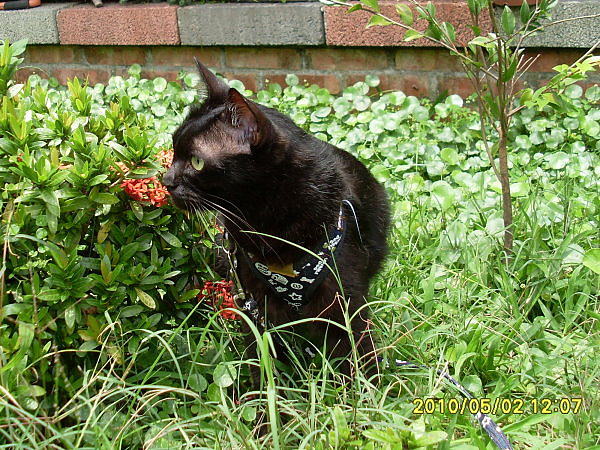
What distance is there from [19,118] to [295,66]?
2463mm

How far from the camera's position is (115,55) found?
473cm

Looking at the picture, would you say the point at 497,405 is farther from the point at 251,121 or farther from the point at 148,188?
the point at 148,188

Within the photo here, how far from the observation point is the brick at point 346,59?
392 cm

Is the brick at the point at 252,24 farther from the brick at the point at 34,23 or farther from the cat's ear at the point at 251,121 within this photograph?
the cat's ear at the point at 251,121

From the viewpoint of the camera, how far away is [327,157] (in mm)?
1962

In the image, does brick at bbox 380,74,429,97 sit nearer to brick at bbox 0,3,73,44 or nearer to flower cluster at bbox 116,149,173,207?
flower cluster at bbox 116,149,173,207

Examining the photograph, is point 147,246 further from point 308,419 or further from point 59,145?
point 308,419

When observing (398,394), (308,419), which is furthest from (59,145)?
(398,394)

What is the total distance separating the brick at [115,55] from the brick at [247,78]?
0.68 meters

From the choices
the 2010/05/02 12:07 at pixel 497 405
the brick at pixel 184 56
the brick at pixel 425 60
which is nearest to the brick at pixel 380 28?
the brick at pixel 425 60

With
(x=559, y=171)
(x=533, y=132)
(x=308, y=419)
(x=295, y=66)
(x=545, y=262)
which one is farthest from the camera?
(x=295, y=66)

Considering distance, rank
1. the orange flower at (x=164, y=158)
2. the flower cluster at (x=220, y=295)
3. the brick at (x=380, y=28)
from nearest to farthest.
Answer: the orange flower at (x=164, y=158), the flower cluster at (x=220, y=295), the brick at (x=380, y=28)

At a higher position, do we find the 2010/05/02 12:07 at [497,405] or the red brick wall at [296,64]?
the red brick wall at [296,64]

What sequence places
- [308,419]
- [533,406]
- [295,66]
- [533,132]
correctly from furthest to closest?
1. [295,66]
2. [533,132]
3. [533,406]
4. [308,419]
